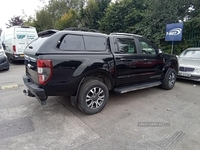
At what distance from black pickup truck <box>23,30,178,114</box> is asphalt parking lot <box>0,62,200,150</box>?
1.41ft

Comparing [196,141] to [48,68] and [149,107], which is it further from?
[48,68]

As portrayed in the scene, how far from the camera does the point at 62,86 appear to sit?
9.75 ft

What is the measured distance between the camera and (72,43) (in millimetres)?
3162

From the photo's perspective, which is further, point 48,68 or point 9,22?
point 9,22

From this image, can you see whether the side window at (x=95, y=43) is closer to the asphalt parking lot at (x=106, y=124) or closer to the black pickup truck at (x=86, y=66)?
the black pickup truck at (x=86, y=66)

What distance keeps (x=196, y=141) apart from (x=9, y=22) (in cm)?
4125

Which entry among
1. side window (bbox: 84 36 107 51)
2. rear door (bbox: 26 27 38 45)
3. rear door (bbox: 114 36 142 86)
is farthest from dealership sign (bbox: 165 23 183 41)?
rear door (bbox: 26 27 38 45)

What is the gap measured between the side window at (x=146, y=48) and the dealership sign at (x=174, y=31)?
4.56m

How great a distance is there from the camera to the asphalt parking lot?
2.43m

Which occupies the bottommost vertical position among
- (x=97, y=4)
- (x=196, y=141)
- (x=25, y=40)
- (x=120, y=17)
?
(x=196, y=141)

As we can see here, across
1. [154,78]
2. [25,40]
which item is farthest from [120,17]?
[154,78]

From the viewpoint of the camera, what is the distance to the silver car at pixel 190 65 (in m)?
5.75

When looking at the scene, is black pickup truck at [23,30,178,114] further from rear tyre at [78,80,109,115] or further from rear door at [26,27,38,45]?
rear door at [26,27,38,45]

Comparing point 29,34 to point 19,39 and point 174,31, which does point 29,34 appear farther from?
point 174,31
